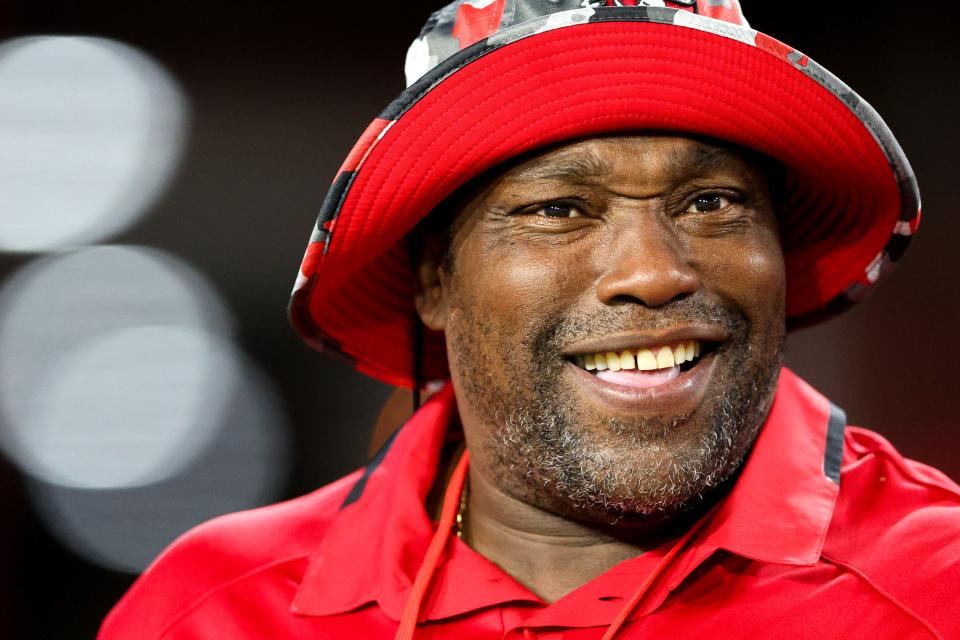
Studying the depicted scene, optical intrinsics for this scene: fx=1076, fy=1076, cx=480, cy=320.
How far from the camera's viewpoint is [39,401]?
104 inches

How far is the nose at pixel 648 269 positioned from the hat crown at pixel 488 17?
259 mm

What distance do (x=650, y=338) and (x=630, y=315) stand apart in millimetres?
35

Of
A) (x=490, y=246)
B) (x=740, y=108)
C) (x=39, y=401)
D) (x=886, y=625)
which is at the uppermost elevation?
(x=740, y=108)

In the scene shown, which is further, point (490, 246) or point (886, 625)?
point (490, 246)

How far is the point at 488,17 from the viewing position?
1307mm

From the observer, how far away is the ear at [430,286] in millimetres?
1541

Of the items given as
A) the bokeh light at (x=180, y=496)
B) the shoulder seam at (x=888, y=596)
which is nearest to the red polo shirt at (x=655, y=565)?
the shoulder seam at (x=888, y=596)

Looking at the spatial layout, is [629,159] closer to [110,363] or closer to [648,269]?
[648,269]

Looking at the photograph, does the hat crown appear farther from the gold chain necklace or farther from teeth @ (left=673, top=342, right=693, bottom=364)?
the gold chain necklace

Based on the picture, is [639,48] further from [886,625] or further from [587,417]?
[886,625]

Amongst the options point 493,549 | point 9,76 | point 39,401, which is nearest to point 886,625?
point 493,549

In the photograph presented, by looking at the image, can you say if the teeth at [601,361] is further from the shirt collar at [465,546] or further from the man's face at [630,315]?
the shirt collar at [465,546]

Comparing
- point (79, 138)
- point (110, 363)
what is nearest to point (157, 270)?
point (110, 363)

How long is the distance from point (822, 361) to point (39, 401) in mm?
1840
